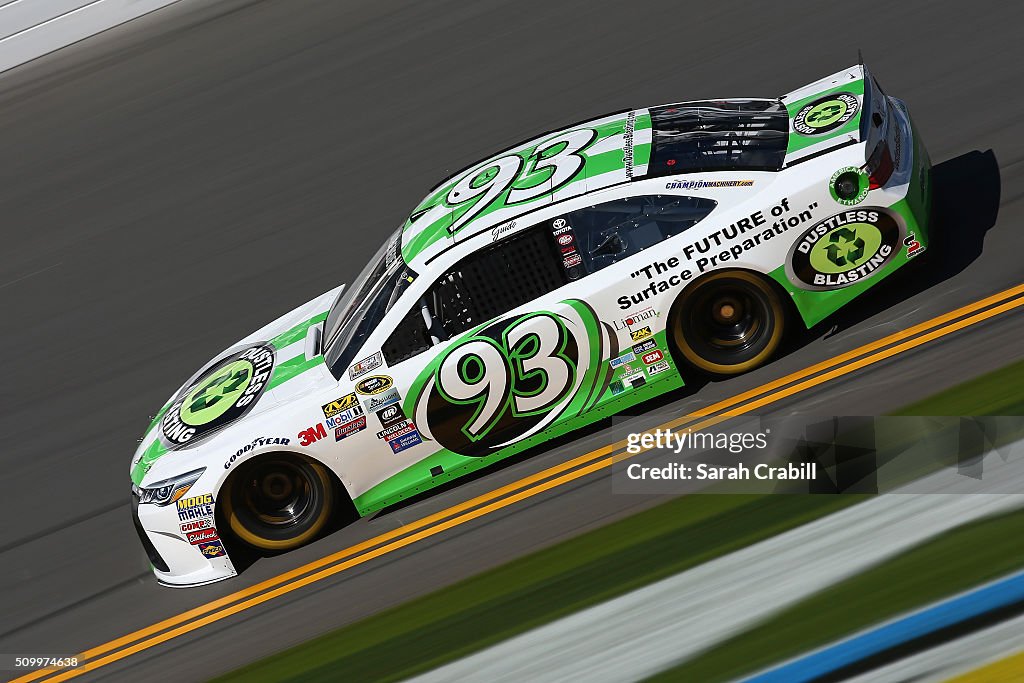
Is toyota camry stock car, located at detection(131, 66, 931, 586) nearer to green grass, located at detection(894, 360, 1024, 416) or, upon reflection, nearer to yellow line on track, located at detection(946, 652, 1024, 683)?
green grass, located at detection(894, 360, 1024, 416)

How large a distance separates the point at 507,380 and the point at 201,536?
2389 millimetres

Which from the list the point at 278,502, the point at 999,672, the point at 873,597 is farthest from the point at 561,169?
the point at 999,672

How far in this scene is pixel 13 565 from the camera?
29.8 ft

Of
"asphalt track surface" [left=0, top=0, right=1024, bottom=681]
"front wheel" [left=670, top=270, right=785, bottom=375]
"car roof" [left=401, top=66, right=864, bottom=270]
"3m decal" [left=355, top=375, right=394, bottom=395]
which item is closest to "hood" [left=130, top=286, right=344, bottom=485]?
"3m decal" [left=355, top=375, right=394, bottom=395]

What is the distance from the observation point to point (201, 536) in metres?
8.20

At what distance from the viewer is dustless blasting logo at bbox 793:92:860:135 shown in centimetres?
804

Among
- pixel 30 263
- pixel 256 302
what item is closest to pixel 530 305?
pixel 256 302

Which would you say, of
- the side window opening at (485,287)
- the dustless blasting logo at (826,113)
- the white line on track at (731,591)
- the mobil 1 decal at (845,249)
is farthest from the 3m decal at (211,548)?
the dustless blasting logo at (826,113)

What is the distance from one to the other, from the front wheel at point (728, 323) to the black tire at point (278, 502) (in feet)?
8.68

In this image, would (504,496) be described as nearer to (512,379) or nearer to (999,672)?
(512,379)

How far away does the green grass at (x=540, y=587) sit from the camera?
23.9 feet

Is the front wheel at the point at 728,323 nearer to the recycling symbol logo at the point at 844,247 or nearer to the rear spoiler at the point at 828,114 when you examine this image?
the recycling symbol logo at the point at 844,247

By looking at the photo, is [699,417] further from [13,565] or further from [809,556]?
[13,565]

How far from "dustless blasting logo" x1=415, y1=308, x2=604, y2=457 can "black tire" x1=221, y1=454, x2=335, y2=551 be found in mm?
916
